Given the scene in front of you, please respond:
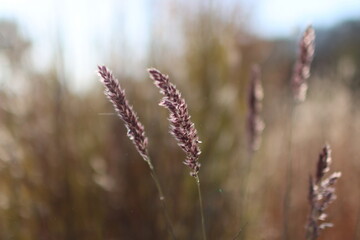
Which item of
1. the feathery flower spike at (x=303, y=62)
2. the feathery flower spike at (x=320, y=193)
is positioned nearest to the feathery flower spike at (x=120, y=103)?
the feathery flower spike at (x=320, y=193)

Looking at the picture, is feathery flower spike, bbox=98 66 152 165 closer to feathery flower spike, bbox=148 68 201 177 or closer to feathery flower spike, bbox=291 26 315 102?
feathery flower spike, bbox=148 68 201 177

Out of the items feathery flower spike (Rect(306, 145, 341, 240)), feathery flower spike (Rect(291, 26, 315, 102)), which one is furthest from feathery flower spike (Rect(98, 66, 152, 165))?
feathery flower spike (Rect(291, 26, 315, 102))

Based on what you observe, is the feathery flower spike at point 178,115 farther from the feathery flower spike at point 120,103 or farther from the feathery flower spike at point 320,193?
the feathery flower spike at point 320,193

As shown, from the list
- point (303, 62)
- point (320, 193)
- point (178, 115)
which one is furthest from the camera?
point (303, 62)

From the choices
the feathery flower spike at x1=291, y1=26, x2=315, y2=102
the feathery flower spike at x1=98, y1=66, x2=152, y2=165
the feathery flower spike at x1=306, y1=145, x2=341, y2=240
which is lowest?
the feathery flower spike at x1=306, y1=145, x2=341, y2=240

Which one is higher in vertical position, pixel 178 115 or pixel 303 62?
pixel 303 62

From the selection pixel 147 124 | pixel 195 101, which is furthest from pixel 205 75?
pixel 147 124

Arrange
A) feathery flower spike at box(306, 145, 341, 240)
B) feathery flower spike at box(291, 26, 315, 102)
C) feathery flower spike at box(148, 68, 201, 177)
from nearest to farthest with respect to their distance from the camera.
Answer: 1. feathery flower spike at box(148, 68, 201, 177)
2. feathery flower spike at box(306, 145, 341, 240)
3. feathery flower spike at box(291, 26, 315, 102)

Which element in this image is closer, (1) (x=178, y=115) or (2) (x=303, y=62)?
(1) (x=178, y=115)

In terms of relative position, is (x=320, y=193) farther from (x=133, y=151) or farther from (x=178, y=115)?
(x=133, y=151)

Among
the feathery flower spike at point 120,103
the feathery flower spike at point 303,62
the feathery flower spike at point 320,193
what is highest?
the feathery flower spike at point 303,62

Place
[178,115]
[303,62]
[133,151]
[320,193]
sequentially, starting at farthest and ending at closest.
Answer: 1. [133,151]
2. [303,62]
3. [320,193]
4. [178,115]

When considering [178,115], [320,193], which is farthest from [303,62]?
[178,115]

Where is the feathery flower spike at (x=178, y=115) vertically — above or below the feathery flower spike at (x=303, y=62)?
below
